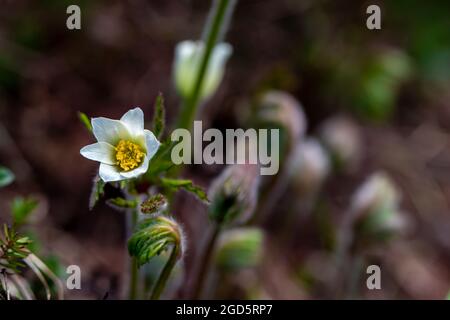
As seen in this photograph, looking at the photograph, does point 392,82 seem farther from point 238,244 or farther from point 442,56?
point 238,244

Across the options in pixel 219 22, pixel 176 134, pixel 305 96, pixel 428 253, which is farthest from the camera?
pixel 305 96

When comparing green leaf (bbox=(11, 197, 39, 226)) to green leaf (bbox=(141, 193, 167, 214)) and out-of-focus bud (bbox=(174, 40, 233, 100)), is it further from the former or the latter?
out-of-focus bud (bbox=(174, 40, 233, 100))

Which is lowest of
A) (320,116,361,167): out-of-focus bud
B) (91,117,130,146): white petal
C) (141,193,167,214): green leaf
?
(141,193,167,214): green leaf

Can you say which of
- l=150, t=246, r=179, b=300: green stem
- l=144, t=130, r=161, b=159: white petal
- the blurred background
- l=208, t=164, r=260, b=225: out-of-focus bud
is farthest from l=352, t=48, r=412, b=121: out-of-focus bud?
l=144, t=130, r=161, b=159: white petal

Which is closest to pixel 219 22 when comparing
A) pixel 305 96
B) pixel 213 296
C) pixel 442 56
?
pixel 213 296

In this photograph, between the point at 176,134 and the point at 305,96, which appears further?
the point at 305,96

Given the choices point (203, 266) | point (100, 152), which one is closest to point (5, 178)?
point (100, 152)

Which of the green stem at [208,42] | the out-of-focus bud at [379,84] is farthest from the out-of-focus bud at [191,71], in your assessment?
the out-of-focus bud at [379,84]
